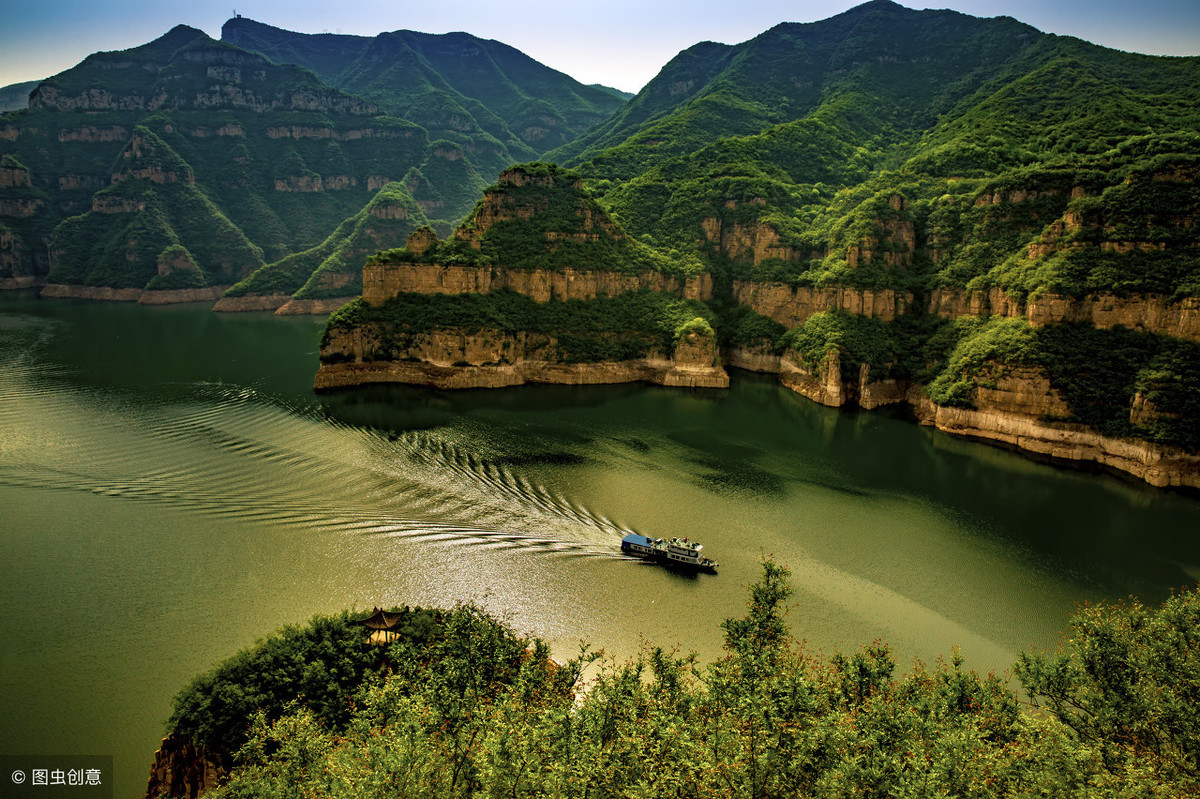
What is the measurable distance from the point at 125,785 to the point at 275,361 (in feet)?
213

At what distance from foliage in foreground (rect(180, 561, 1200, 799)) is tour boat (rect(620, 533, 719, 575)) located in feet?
32.8

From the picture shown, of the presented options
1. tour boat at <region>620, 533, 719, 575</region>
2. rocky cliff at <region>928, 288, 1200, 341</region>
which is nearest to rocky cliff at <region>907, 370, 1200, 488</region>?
rocky cliff at <region>928, 288, 1200, 341</region>

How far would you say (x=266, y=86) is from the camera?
591 feet

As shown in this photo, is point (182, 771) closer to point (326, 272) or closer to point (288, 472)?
point (288, 472)

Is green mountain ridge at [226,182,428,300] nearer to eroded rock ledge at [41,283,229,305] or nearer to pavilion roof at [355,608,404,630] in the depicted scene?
eroded rock ledge at [41,283,229,305]

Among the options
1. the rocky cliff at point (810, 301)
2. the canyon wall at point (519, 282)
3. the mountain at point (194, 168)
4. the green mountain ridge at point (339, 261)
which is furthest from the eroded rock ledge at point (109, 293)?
the rocky cliff at point (810, 301)

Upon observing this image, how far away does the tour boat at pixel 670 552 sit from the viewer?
34.5m

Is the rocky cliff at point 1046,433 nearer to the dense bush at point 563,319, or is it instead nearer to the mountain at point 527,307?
the mountain at point 527,307

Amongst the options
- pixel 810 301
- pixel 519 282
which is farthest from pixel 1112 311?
pixel 519 282

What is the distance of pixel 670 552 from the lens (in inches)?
1373

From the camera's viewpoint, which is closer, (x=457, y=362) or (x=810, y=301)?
(x=457, y=362)

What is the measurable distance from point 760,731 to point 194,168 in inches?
7212

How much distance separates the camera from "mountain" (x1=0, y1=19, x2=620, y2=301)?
133 metres

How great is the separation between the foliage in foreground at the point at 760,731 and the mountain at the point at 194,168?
12425 centimetres
